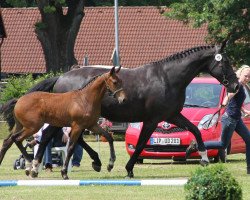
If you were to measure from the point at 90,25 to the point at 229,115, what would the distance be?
4476cm

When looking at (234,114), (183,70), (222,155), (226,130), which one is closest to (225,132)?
(226,130)

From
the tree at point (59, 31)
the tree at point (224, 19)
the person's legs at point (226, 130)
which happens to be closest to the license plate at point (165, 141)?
the person's legs at point (226, 130)

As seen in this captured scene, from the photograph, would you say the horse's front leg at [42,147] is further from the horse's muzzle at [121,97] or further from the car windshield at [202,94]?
the car windshield at [202,94]

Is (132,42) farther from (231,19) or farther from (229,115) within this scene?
(229,115)

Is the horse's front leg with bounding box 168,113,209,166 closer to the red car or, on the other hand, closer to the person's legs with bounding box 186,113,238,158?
the person's legs with bounding box 186,113,238,158

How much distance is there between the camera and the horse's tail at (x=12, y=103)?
759 inches

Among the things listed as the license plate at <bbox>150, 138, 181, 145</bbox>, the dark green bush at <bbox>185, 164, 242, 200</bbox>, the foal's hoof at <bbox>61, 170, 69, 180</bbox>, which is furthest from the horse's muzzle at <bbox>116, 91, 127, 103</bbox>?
the dark green bush at <bbox>185, 164, 242, 200</bbox>

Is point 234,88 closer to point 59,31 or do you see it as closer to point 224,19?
point 224,19

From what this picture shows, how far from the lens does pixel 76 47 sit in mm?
62062

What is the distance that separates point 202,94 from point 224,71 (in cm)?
550

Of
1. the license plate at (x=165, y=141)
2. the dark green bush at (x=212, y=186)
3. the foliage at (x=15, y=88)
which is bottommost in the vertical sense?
the foliage at (x=15, y=88)

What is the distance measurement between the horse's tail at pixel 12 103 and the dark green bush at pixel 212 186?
327 inches

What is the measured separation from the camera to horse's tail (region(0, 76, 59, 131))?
759 inches

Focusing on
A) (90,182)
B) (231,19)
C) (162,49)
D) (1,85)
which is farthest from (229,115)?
(162,49)
